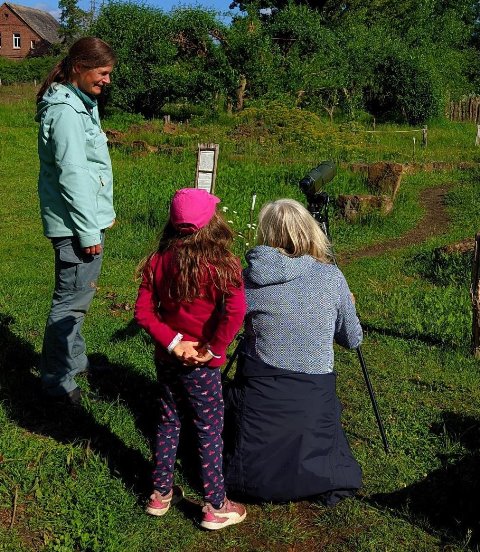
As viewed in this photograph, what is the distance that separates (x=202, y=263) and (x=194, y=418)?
0.68 meters

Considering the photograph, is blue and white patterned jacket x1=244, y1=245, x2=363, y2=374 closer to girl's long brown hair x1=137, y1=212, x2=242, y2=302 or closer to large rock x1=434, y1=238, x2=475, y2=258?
girl's long brown hair x1=137, y1=212, x2=242, y2=302

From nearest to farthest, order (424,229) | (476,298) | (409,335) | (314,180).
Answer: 1. (314,180)
2. (476,298)
3. (409,335)
4. (424,229)

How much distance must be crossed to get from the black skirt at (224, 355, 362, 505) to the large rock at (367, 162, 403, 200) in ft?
28.6

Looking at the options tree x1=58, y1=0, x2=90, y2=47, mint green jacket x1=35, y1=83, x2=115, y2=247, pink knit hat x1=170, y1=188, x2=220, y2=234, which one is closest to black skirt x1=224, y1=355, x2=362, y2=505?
pink knit hat x1=170, y1=188, x2=220, y2=234

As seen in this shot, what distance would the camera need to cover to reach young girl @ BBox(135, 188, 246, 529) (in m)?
2.73

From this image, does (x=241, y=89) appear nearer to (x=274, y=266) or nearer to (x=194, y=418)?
(x=274, y=266)

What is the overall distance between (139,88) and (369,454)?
22637mm

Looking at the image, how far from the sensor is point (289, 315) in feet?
10.4

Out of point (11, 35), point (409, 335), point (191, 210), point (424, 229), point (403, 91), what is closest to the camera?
point (191, 210)

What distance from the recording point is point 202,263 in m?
2.73

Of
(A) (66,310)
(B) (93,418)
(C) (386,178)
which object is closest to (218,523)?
(B) (93,418)

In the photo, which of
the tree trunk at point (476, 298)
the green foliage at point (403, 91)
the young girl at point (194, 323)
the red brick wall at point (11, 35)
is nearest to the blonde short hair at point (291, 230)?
the young girl at point (194, 323)

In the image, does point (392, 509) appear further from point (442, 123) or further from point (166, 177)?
point (442, 123)

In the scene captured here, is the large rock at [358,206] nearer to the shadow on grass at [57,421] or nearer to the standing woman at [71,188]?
the shadow on grass at [57,421]
